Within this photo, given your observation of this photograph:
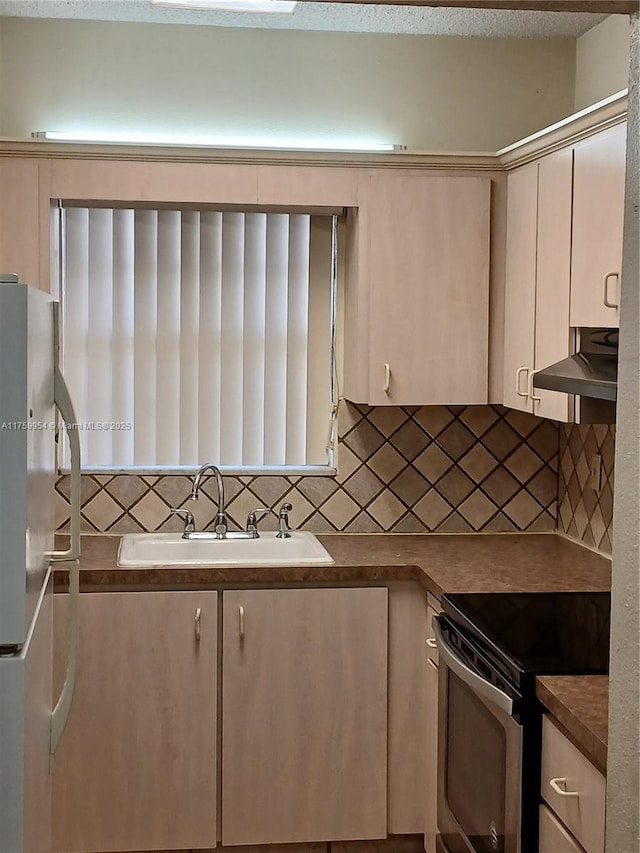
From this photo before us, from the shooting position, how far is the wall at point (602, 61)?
3445 mm

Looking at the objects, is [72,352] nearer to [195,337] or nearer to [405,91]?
[195,337]

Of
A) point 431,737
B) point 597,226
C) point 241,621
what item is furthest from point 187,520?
point 597,226

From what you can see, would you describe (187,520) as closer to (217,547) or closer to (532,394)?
(217,547)

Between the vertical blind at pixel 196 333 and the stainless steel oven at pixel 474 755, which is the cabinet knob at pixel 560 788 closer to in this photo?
the stainless steel oven at pixel 474 755

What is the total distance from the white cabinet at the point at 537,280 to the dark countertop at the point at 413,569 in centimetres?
49

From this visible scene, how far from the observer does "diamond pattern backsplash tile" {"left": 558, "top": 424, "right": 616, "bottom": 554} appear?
3.43 meters

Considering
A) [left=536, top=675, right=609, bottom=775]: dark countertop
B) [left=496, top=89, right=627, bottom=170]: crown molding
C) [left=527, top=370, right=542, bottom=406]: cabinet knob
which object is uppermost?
[left=496, top=89, right=627, bottom=170]: crown molding

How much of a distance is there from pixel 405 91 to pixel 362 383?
110cm

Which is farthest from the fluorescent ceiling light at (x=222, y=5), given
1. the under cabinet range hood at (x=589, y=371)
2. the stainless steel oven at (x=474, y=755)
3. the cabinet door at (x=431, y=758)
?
the cabinet door at (x=431, y=758)

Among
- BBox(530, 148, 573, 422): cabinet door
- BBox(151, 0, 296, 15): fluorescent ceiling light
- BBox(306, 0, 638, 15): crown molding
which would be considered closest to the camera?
BBox(306, 0, 638, 15): crown molding

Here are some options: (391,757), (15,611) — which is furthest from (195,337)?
(15,611)

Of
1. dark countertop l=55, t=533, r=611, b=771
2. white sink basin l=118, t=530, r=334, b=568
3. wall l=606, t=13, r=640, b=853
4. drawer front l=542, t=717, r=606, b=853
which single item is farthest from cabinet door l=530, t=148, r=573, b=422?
wall l=606, t=13, r=640, b=853

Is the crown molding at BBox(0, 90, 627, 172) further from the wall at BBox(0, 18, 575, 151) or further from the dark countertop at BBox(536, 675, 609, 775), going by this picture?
the dark countertop at BBox(536, 675, 609, 775)

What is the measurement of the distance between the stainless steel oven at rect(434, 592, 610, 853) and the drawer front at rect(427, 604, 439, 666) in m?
0.21
